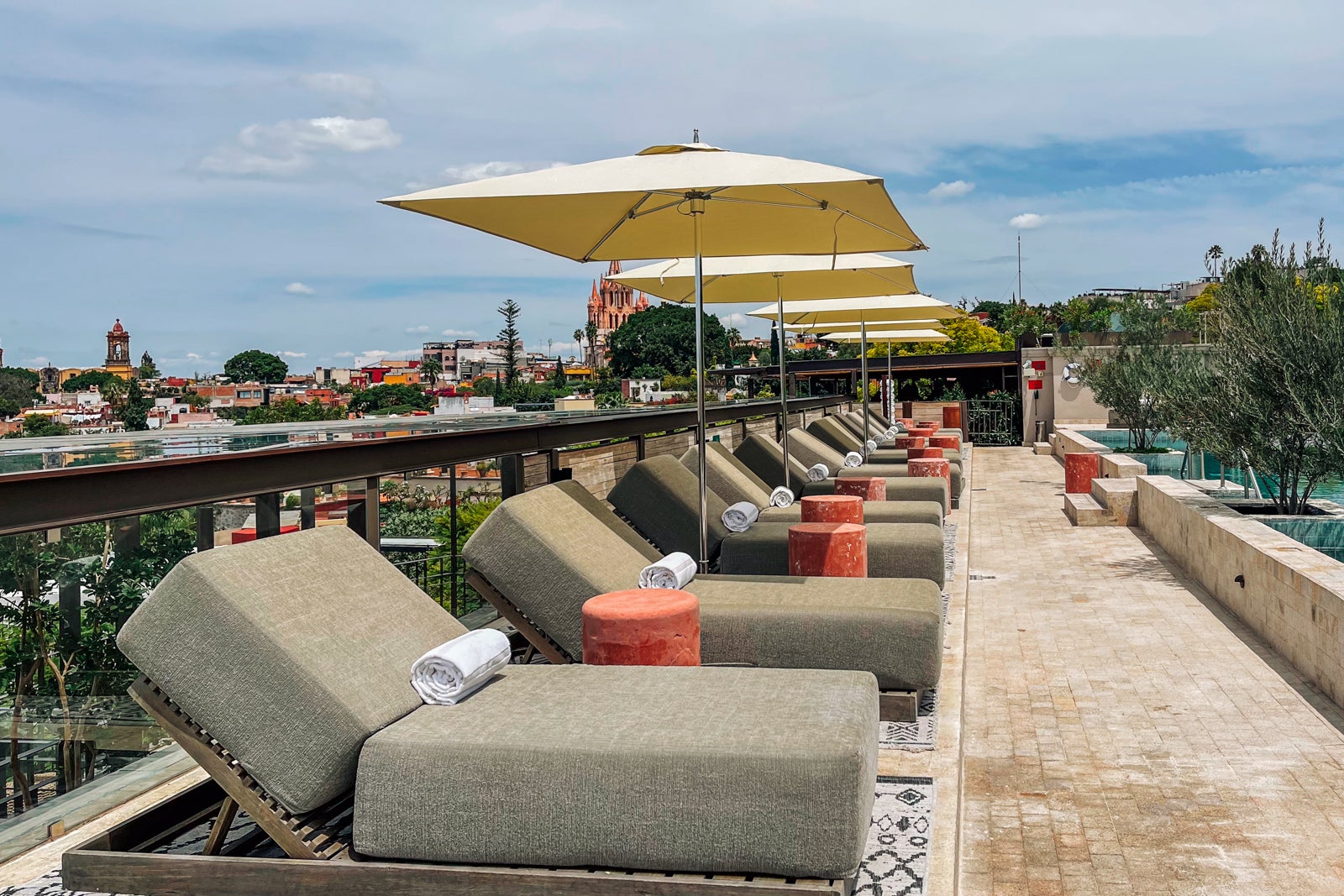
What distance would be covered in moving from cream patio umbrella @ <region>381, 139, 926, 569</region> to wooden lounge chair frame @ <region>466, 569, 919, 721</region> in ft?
4.82

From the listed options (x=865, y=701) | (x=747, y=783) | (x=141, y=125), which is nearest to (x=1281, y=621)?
(x=865, y=701)

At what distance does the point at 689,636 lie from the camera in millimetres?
3471

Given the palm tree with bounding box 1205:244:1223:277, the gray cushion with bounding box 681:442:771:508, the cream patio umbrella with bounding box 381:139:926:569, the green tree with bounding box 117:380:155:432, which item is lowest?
the gray cushion with bounding box 681:442:771:508

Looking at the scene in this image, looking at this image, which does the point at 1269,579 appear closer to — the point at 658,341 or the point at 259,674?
the point at 259,674

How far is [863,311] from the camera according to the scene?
12430mm

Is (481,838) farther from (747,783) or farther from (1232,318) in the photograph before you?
(1232,318)

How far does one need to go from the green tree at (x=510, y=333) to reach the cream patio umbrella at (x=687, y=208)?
287 ft

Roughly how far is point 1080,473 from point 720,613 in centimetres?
967

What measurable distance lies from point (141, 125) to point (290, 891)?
5106 inches

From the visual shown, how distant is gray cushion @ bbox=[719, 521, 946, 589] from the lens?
5.68 meters

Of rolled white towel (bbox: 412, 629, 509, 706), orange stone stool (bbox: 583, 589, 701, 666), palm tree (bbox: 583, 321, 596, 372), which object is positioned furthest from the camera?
palm tree (bbox: 583, 321, 596, 372)

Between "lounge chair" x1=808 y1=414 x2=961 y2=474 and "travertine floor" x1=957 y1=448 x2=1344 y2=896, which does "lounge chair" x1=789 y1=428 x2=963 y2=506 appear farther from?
"travertine floor" x1=957 y1=448 x2=1344 y2=896

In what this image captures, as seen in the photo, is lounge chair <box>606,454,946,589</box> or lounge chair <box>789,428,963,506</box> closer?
lounge chair <box>606,454,946,589</box>

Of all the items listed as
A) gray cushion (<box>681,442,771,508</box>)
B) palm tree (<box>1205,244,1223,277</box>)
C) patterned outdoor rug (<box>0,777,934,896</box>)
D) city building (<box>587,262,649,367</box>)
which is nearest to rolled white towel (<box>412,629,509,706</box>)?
patterned outdoor rug (<box>0,777,934,896</box>)
